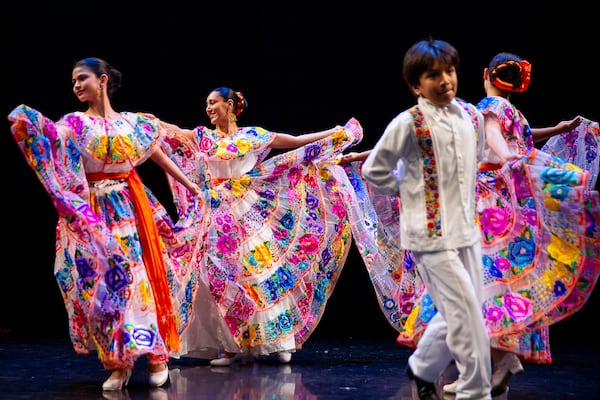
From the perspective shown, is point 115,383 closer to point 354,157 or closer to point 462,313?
point 462,313

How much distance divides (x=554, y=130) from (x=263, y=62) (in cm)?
234

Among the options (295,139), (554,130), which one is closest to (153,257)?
(295,139)

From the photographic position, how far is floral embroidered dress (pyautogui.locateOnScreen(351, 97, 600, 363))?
107 inches

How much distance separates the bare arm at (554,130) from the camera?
12.1 feet

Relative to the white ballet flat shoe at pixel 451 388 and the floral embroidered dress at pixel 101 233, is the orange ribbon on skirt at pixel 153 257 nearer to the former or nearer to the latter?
the floral embroidered dress at pixel 101 233

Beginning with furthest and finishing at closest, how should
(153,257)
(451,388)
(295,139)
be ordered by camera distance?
(295,139) → (153,257) → (451,388)

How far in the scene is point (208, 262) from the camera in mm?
4066

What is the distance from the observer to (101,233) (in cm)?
318

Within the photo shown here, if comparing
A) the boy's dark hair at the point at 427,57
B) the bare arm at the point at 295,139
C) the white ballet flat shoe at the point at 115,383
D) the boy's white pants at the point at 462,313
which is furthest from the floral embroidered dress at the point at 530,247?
the bare arm at the point at 295,139

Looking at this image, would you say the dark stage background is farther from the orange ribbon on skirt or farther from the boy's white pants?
the boy's white pants

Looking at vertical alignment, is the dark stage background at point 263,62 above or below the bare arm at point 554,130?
above

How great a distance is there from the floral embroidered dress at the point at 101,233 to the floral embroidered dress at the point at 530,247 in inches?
40.5

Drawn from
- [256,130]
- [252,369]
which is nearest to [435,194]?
[252,369]

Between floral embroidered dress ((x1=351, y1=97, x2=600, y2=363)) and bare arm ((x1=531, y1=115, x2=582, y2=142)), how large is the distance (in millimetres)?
470
